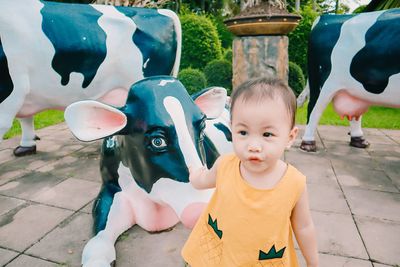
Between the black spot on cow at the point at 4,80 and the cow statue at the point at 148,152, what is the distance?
1309 mm

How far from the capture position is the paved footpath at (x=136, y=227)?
1874 mm

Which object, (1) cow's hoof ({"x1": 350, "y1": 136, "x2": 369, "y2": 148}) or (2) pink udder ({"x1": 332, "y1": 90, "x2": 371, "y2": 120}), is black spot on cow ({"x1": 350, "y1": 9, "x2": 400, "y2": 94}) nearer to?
(2) pink udder ({"x1": 332, "y1": 90, "x2": 371, "y2": 120})

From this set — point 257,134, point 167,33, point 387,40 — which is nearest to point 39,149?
point 167,33

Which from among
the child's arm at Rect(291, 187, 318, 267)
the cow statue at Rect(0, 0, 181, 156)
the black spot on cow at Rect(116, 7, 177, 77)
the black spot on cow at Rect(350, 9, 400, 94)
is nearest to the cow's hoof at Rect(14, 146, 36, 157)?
the cow statue at Rect(0, 0, 181, 156)

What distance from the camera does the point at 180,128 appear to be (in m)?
1.37

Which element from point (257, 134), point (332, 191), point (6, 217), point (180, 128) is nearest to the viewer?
point (257, 134)

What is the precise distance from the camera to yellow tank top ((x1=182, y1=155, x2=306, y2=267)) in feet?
3.47

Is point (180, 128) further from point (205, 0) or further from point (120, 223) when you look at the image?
point (205, 0)

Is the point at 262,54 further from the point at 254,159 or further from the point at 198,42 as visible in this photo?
the point at 254,159

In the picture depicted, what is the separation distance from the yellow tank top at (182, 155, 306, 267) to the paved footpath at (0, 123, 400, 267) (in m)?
0.76

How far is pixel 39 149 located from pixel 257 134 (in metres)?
3.54

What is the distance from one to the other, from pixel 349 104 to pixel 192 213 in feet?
9.42

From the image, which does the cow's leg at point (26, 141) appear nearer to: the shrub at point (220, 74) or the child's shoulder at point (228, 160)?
the child's shoulder at point (228, 160)

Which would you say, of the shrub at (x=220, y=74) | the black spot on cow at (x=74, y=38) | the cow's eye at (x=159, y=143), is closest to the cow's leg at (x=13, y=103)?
the black spot on cow at (x=74, y=38)
